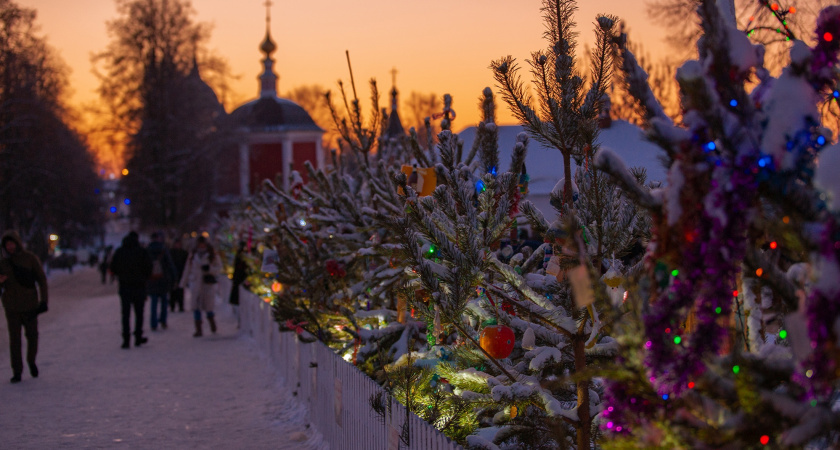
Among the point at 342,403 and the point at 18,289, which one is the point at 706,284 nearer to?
the point at 342,403

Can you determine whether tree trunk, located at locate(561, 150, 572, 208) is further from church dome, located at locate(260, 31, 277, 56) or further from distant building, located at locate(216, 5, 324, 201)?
church dome, located at locate(260, 31, 277, 56)

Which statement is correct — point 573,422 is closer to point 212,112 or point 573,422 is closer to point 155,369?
point 155,369

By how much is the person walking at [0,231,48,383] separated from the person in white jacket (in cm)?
469

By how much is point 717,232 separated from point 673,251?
140 millimetres

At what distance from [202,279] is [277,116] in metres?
38.4

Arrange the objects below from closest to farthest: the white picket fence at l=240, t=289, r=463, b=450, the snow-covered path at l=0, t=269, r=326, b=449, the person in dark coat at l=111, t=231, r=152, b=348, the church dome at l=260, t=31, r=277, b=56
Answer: the white picket fence at l=240, t=289, r=463, b=450, the snow-covered path at l=0, t=269, r=326, b=449, the person in dark coat at l=111, t=231, r=152, b=348, the church dome at l=260, t=31, r=277, b=56

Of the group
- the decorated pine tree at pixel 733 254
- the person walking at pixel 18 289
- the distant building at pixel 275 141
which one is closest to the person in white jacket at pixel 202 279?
the person walking at pixel 18 289

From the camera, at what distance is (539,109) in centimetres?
409

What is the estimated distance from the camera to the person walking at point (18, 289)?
31.7 feet

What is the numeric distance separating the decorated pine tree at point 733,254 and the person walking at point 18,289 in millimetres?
8967

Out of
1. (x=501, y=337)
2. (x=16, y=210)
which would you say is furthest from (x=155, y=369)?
(x=16, y=210)

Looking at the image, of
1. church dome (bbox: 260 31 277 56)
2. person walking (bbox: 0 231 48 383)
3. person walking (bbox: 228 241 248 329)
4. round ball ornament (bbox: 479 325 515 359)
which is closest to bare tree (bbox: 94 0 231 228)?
church dome (bbox: 260 31 277 56)

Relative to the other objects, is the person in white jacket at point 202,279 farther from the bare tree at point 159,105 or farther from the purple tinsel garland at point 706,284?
the bare tree at point 159,105

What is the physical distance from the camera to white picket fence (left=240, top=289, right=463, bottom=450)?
14.3ft
